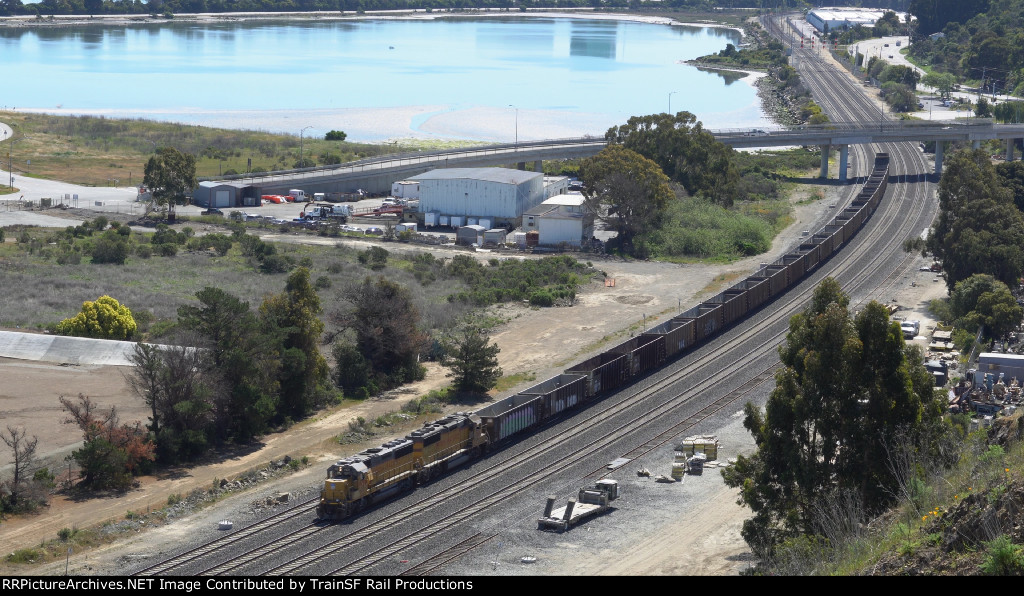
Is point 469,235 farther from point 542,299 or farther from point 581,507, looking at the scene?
point 581,507

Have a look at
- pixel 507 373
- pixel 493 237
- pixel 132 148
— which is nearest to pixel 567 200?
pixel 493 237

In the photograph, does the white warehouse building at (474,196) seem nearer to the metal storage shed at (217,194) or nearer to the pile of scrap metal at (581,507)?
the metal storage shed at (217,194)

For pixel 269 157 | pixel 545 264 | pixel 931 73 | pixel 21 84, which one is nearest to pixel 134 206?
pixel 269 157

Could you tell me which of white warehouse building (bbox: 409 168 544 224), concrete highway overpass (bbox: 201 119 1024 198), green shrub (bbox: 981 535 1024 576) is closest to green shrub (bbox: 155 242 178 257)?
concrete highway overpass (bbox: 201 119 1024 198)

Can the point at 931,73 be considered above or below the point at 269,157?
above
